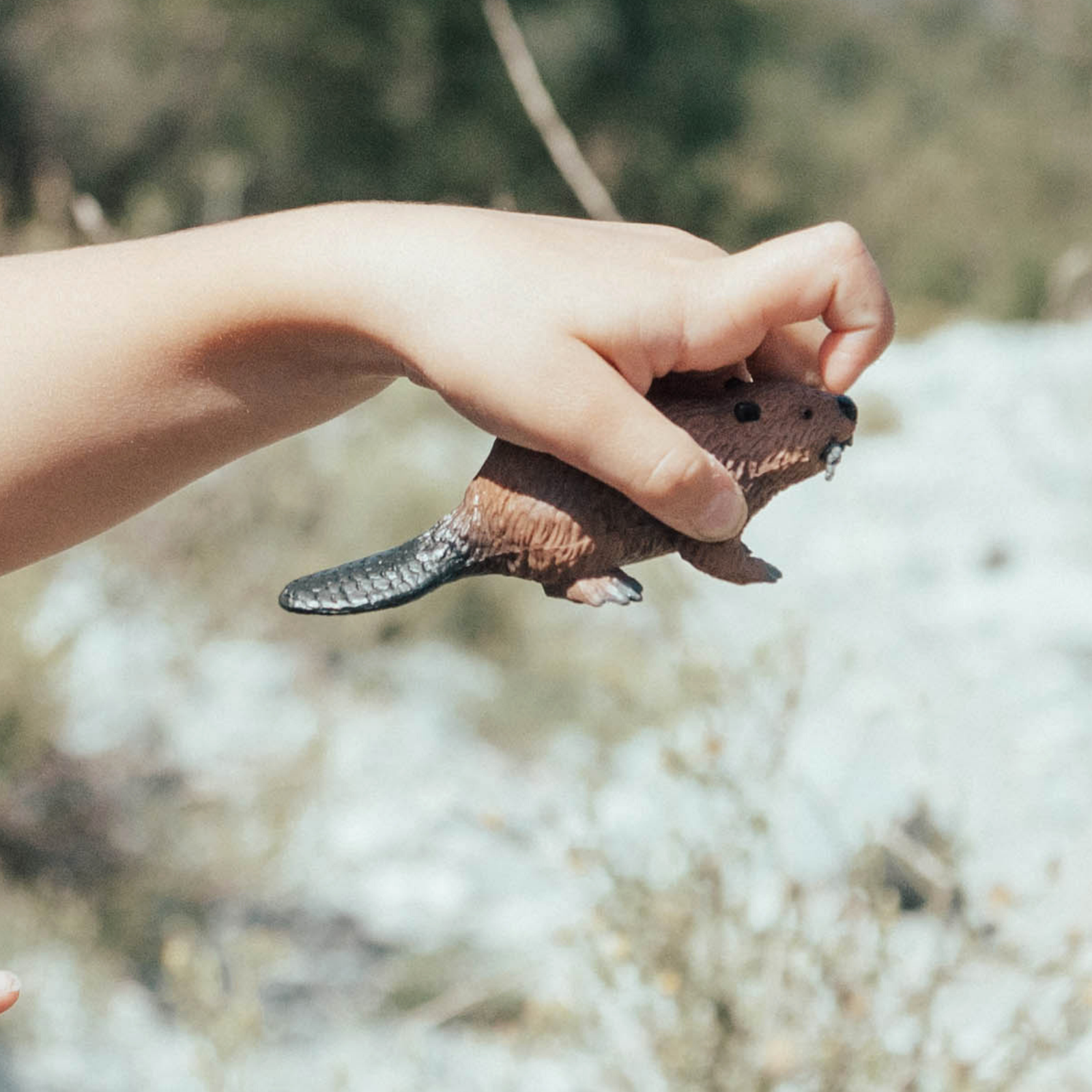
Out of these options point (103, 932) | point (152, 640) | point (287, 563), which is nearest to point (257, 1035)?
point (103, 932)

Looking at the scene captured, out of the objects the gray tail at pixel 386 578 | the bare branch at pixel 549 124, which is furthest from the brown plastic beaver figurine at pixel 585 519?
the bare branch at pixel 549 124

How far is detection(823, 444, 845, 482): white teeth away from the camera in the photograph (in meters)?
0.56

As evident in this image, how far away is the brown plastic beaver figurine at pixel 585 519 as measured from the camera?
0.54m

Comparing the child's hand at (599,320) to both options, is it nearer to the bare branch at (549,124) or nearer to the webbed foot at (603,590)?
the webbed foot at (603,590)

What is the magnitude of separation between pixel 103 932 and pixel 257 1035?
756 mm

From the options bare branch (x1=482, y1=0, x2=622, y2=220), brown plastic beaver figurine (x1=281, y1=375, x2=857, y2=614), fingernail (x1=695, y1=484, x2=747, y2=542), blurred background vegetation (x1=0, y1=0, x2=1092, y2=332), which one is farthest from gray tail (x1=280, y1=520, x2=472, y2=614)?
blurred background vegetation (x1=0, y1=0, x2=1092, y2=332)

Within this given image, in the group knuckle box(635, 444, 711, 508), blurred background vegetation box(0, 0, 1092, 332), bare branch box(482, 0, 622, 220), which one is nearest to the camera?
knuckle box(635, 444, 711, 508)

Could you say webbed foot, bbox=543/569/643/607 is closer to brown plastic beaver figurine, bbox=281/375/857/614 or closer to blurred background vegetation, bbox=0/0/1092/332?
brown plastic beaver figurine, bbox=281/375/857/614

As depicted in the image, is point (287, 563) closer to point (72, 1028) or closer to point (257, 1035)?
point (72, 1028)

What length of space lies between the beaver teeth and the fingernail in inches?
1.9

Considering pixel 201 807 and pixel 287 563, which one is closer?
pixel 201 807

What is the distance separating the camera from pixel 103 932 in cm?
189

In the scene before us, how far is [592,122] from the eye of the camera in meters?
8.22

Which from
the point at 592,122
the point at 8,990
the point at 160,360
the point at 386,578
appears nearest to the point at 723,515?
the point at 386,578
